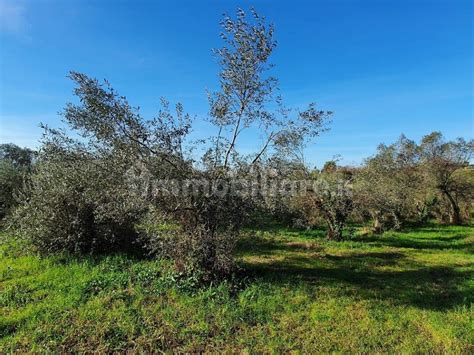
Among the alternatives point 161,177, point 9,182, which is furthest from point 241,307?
point 9,182

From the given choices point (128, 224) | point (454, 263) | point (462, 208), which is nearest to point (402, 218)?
point (462, 208)

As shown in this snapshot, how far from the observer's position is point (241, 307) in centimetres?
557

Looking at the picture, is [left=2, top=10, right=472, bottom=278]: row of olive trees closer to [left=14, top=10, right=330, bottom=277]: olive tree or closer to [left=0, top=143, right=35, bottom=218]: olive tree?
[left=14, top=10, right=330, bottom=277]: olive tree

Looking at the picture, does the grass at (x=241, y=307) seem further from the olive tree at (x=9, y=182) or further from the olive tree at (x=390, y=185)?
the olive tree at (x=9, y=182)

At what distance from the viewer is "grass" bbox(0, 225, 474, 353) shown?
4.55 meters

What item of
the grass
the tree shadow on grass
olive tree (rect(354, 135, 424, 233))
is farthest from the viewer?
olive tree (rect(354, 135, 424, 233))

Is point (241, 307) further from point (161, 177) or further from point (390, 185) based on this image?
point (390, 185)

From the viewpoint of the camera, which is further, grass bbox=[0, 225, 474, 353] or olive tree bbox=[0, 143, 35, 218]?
olive tree bbox=[0, 143, 35, 218]

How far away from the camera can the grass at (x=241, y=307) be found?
179 inches

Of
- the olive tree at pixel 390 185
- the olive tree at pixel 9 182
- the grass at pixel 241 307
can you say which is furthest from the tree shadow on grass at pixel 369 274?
the olive tree at pixel 9 182

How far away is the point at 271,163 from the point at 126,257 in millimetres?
4869

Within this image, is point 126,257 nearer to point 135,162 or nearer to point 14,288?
point 14,288

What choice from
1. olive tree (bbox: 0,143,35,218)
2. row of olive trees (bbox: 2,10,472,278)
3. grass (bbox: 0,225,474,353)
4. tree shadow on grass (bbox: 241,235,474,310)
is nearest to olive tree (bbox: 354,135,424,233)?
tree shadow on grass (bbox: 241,235,474,310)

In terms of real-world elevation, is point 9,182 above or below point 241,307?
above
